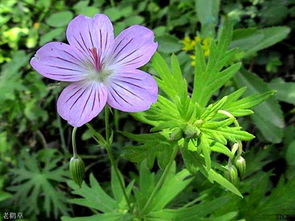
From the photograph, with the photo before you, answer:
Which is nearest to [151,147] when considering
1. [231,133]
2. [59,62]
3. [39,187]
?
[231,133]

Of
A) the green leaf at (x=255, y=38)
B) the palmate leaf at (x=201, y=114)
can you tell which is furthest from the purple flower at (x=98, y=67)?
the green leaf at (x=255, y=38)

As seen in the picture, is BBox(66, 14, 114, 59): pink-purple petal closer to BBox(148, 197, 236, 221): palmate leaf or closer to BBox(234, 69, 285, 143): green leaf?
BBox(148, 197, 236, 221): palmate leaf

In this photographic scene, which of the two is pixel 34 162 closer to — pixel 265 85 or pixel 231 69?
pixel 265 85

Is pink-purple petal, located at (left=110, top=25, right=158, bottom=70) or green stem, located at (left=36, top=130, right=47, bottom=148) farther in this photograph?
green stem, located at (left=36, top=130, right=47, bottom=148)

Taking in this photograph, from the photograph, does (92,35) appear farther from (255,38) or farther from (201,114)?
(255,38)

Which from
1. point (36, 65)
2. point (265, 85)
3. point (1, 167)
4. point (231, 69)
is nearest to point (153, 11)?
point (265, 85)

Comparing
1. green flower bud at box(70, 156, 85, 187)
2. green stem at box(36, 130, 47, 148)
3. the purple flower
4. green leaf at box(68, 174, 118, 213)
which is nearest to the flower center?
the purple flower

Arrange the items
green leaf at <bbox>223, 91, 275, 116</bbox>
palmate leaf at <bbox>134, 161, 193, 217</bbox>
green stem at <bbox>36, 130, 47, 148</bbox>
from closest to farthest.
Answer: green leaf at <bbox>223, 91, 275, 116</bbox>
palmate leaf at <bbox>134, 161, 193, 217</bbox>
green stem at <bbox>36, 130, 47, 148</bbox>
